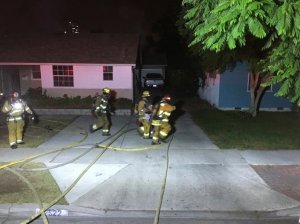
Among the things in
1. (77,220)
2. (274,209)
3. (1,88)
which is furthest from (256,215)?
(1,88)

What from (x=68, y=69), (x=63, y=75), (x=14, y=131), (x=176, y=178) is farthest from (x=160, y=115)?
(x=63, y=75)

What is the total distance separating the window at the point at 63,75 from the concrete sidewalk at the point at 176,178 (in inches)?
348

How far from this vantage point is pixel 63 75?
811 inches

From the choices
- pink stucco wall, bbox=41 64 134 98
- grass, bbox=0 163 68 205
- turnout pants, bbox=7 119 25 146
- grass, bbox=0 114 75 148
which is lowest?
grass, bbox=0 163 68 205

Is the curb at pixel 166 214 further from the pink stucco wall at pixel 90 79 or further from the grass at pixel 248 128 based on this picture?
the pink stucco wall at pixel 90 79

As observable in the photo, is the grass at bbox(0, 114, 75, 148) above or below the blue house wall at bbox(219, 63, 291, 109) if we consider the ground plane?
below

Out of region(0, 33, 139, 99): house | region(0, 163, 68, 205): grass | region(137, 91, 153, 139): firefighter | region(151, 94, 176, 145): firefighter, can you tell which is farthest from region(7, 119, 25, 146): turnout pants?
region(0, 33, 139, 99): house

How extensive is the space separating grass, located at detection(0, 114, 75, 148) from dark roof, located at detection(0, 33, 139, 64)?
4.87m

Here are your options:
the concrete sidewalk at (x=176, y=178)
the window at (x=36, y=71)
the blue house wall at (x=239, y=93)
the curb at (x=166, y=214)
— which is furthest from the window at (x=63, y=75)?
the curb at (x=166, y=214)

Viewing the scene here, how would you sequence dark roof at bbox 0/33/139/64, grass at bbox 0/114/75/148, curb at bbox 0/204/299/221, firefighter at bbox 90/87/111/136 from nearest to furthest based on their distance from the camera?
curb at bbox 0/204/299/221 → grass at bbox 0/114/75/148 → firefighter at bbox 90/87/111/136 → dark roof at bbox 0/33/139/64

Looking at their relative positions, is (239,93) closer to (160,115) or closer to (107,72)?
(107,72)

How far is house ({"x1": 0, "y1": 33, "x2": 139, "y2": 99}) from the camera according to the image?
66.2ft

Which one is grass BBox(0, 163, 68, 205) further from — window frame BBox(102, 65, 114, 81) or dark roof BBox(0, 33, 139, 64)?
dark roof BBox(0, 33, 139, 64)

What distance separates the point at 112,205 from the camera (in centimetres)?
710
